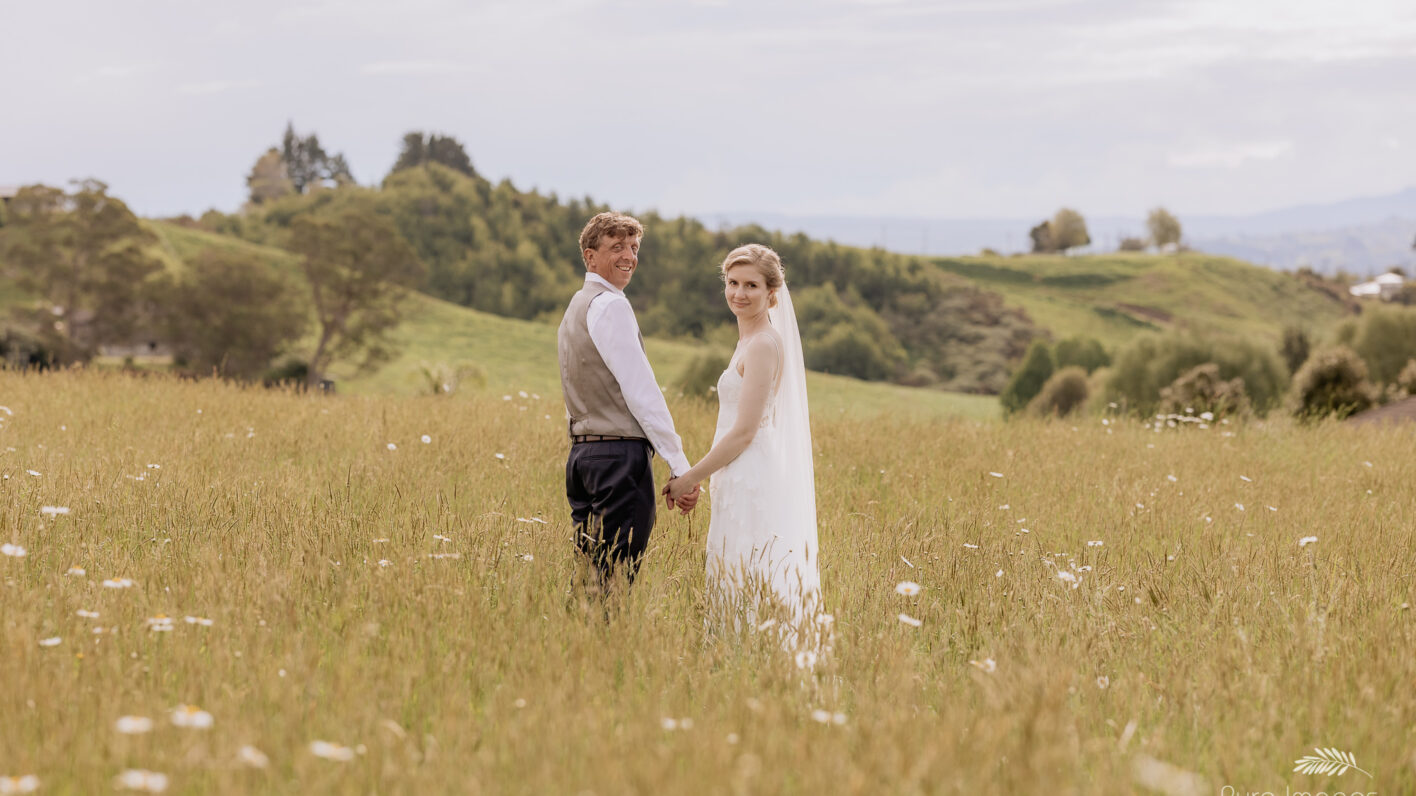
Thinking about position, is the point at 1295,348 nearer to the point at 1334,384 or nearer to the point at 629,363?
the point at 1334,384

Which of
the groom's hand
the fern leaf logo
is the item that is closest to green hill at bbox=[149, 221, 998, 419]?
the groom's hand

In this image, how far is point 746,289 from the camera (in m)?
4.54

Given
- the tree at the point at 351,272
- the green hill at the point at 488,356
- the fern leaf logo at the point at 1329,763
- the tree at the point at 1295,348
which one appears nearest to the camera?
the fern leaf logo at the point at 1329,763

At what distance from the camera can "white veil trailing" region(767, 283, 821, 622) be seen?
459cm

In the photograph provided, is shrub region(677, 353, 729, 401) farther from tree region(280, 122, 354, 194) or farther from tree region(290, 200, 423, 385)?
tree region(280, 122, 354, 194)

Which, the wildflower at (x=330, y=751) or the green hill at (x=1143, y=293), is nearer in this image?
the wildflower at (x=330, y=751)

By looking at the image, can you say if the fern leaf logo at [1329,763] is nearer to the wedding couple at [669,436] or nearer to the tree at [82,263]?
the wedding couple at [669,436]

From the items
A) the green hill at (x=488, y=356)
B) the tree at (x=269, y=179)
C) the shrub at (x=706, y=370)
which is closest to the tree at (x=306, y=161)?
the tree at (x=269, y=179)

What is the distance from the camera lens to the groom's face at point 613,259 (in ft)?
14.9

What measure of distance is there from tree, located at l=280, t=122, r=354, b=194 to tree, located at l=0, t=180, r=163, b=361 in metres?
112

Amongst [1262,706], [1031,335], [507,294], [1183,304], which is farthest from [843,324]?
[1262,706]

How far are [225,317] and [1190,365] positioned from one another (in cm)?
4304

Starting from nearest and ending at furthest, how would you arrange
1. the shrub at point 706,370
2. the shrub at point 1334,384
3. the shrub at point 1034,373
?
the shrub at point 1334,384, the shrub at point 706,370, the shrub at point 1034,373

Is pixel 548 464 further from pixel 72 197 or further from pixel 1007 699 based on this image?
pixel 72 197
